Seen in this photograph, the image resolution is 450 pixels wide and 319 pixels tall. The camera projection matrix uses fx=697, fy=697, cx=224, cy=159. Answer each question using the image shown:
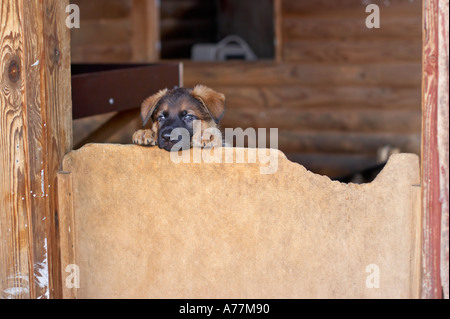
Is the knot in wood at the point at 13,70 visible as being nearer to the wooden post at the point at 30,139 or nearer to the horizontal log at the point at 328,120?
the wooden post at the point at 30,139

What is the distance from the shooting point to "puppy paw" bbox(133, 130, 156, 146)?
145 inches

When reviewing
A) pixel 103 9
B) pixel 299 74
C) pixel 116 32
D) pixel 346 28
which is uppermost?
pixel 103 9

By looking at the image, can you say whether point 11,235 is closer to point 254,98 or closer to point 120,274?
point 120,274

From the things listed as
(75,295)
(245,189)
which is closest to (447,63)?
(245,189)

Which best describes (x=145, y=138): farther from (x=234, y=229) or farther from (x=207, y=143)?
(x=234, y=229)

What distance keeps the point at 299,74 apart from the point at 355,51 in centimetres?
65

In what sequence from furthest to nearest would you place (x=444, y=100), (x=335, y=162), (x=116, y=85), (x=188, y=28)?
(x=188, y=28)
(x=335, y=162)
(x=116, y=85)
(x=444, y=100)

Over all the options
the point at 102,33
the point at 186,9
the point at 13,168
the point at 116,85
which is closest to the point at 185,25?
the point at 186,9

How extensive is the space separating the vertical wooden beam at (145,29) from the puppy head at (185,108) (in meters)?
3.80

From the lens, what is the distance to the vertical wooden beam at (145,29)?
26.1ft

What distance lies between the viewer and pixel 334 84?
7.57m

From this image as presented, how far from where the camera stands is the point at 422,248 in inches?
129

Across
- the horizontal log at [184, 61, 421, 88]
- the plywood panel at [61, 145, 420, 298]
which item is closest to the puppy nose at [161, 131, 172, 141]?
the plywood panel at [61, 145, 420, 298]

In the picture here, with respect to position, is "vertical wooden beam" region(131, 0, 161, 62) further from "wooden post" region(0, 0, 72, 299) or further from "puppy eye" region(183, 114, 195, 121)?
"wooden post" region(0, 0, 72, 299)
